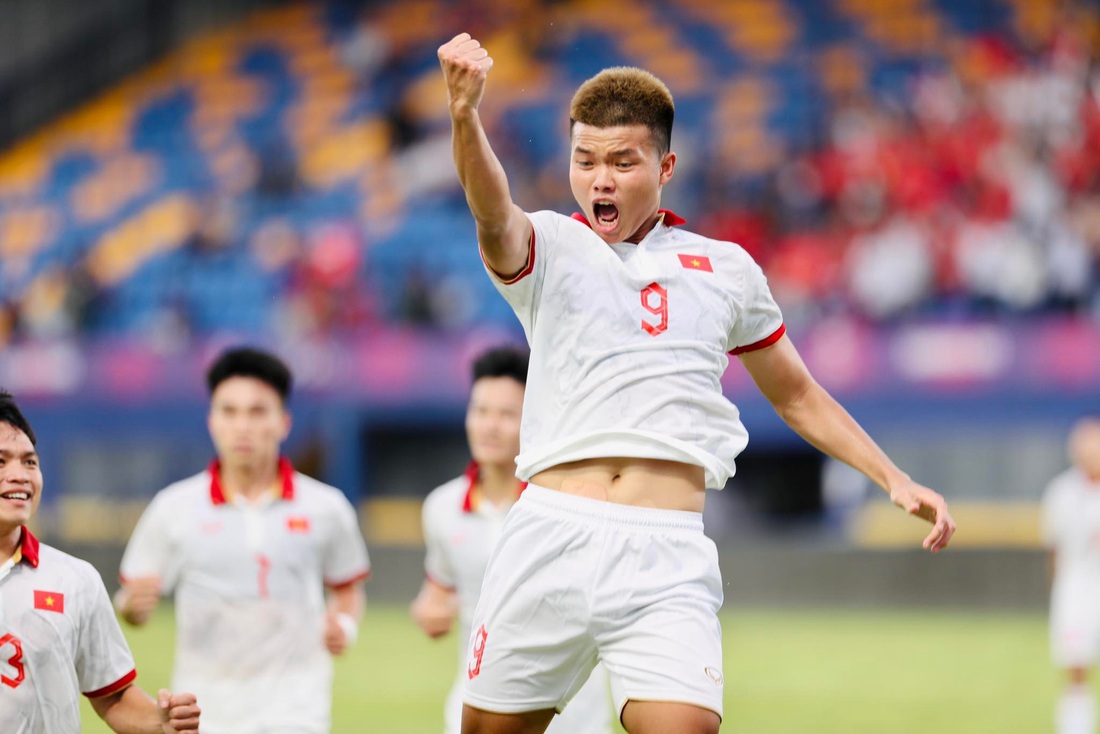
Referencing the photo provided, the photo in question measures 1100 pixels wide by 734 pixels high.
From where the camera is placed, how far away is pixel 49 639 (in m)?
4.28

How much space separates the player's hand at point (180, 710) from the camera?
4176mm

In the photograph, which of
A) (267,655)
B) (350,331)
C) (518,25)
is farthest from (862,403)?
(267,655)

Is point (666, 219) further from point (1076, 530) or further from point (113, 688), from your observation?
point (1076, 530)

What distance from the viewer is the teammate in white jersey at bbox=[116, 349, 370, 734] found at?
6070mm

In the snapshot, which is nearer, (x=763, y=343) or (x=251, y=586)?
(x=763, y=343)

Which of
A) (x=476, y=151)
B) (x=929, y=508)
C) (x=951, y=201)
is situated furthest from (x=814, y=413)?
(x=951, y=201)

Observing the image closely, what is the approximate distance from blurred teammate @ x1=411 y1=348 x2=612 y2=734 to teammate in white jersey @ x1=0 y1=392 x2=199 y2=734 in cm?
194

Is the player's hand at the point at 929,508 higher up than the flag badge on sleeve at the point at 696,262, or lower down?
lower down

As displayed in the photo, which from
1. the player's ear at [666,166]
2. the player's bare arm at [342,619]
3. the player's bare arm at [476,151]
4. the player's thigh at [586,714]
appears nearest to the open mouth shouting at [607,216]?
the player's ear at [666,166]

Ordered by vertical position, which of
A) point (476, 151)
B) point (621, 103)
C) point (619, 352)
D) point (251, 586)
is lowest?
point (251, 586)

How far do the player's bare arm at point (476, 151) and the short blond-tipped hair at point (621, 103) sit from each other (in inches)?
15.7

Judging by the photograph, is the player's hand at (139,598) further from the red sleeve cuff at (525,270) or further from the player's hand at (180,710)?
the red sleeve cuff at (525,270)

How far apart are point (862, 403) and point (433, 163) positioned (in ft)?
25.6

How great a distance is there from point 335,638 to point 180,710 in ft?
6.15
